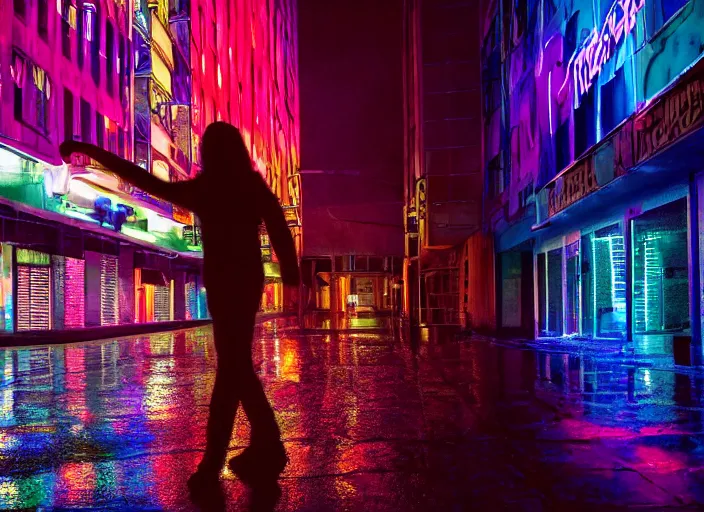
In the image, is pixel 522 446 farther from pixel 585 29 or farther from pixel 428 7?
pixel 428 7

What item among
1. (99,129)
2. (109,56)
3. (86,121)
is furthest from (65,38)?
(109,56)

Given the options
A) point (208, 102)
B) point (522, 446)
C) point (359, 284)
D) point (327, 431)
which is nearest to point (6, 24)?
point (327, 431)

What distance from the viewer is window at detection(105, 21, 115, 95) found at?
2558 centimetres

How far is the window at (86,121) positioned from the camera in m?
23.2

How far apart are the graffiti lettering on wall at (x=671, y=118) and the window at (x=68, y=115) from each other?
17049 millimetres

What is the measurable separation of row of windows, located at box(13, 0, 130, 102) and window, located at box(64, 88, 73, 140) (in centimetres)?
119

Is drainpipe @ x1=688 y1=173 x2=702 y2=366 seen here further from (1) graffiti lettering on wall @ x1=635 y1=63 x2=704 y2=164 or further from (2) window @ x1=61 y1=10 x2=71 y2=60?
(2) window @ x1=61 y1=10 x2=71 y2=60

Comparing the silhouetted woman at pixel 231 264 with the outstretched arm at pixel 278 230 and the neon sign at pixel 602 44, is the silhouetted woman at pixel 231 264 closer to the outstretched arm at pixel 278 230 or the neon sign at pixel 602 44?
the outstretched arm at pixel 278 230

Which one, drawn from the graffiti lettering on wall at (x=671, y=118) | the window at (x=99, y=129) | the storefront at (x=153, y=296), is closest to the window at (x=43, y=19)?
the window at (x=99, y=129)

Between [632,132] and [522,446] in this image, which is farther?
[632,132]

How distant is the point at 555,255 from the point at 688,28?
10.5m

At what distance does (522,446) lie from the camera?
4539 mm

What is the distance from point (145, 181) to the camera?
380cm

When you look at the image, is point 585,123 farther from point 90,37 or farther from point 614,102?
point 90,37
